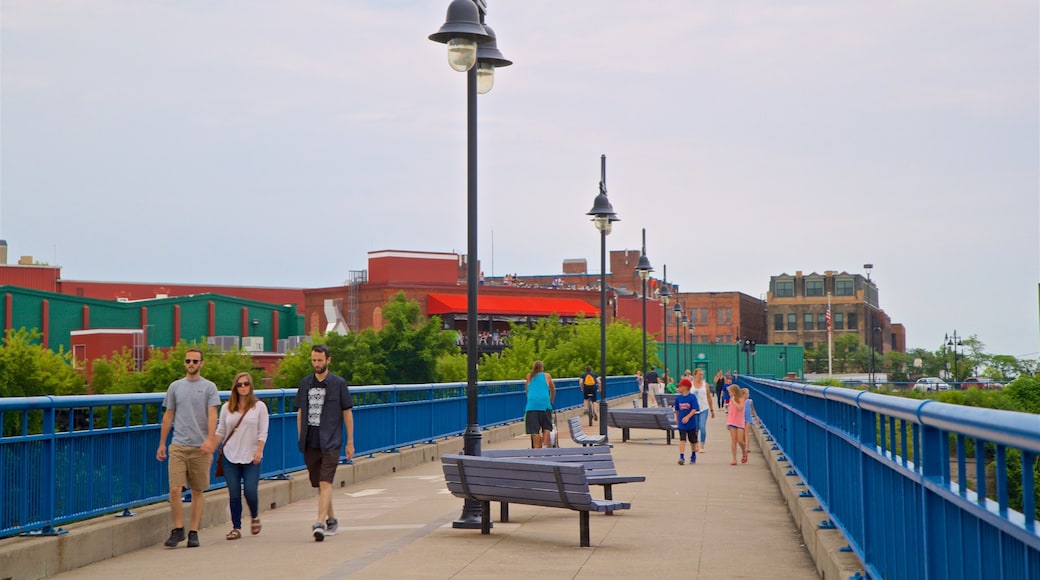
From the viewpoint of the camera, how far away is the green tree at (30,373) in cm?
Answer: 6812

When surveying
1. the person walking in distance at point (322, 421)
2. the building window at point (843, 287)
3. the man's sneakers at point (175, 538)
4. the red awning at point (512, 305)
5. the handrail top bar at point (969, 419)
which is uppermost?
the building window at point (843, 287)

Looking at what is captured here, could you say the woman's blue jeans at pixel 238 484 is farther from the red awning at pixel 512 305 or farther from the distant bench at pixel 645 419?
the red awning at pixel 512 305

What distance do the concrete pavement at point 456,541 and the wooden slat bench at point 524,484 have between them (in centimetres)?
37

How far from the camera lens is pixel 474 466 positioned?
468 inches

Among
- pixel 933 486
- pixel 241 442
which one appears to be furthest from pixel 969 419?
pixel 241 442

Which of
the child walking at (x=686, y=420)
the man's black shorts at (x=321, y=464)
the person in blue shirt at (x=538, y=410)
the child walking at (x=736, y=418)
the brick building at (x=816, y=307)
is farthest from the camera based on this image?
the brick building at (x=816, y=307)

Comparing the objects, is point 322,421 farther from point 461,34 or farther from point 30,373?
point 30,373

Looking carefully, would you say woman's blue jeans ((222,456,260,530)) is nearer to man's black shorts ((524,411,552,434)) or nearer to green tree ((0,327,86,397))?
man's black shorts ((524,411,552,434))

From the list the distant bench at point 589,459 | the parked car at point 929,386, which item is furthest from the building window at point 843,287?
the distant bench at point 589,459

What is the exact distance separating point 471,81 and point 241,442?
4491 mm

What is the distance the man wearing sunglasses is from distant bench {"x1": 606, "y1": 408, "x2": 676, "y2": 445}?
18591 millimetres

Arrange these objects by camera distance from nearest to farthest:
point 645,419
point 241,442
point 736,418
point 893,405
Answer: point 893,405 → point 241,442 → point 736,418 → point 645,419

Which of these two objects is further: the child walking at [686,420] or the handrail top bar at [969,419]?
the child walking at [686,420]

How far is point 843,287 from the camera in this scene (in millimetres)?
153125
